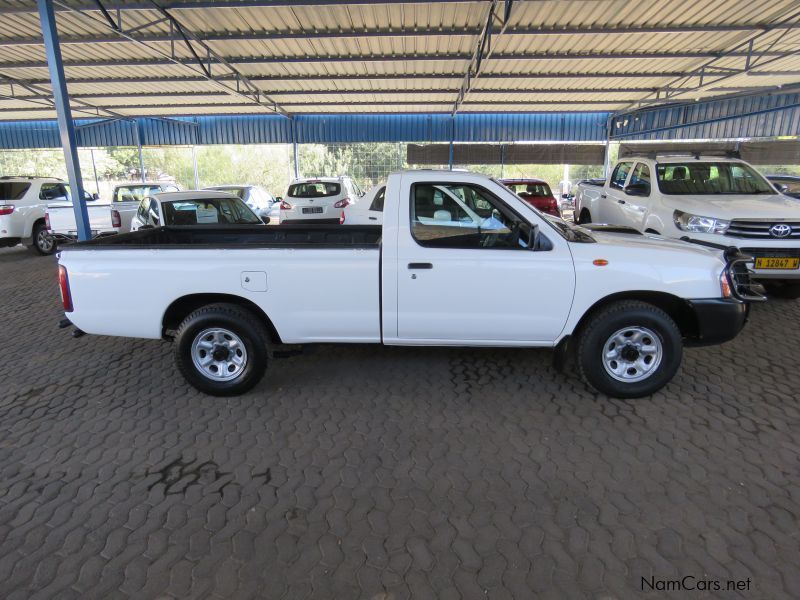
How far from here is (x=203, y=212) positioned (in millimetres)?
8461

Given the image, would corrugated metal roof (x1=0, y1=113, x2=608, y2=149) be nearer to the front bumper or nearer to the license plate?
the license plate

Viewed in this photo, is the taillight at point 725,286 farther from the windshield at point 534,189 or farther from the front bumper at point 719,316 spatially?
the windshield at point 534,189

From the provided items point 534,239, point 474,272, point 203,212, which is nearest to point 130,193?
point 203,212

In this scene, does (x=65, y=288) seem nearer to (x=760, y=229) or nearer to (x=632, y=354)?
(x=632, y=354)

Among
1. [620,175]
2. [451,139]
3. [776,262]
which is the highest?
[451,139]

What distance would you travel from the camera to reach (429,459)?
3.31 m

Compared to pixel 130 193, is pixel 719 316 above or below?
below

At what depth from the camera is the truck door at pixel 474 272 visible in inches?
151

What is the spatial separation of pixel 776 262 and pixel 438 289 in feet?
15.2

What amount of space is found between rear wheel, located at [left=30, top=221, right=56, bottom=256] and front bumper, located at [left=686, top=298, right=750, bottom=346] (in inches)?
542

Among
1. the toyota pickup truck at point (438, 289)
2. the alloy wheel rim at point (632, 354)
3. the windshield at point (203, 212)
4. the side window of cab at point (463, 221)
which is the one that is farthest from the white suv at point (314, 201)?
the alloy wheel rim at point (632, 354)

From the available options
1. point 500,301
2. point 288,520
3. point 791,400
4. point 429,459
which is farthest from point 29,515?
point 791,400

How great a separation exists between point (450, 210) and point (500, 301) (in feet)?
2.80

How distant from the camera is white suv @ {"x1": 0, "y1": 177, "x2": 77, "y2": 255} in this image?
1123cm
